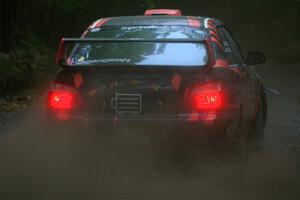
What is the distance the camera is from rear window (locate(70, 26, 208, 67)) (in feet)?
21.5

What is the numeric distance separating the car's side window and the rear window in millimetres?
503

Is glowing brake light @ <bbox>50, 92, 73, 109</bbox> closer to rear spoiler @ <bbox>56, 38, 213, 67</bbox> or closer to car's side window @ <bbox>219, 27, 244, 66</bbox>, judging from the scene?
rear spoiler @ <bbox>56, 38, 213, 67</bbox>

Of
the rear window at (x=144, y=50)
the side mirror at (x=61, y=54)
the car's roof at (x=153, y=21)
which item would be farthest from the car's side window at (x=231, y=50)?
the side mirror at (x=61, y=54)

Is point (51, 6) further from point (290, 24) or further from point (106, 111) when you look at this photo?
point (106, 111)

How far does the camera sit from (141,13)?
29781mm

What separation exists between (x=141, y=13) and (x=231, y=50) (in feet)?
72.5

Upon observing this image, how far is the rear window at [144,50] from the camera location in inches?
258

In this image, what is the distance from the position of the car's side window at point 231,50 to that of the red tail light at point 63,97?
186 centimetres

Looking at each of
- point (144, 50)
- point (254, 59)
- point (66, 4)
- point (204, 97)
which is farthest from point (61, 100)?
point (66, 4)

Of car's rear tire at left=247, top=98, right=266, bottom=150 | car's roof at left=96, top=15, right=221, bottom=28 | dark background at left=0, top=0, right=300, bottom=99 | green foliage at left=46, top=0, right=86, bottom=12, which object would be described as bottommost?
dark background at left=0, top=0, right=300, bottom=99

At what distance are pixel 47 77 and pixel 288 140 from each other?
999 cm

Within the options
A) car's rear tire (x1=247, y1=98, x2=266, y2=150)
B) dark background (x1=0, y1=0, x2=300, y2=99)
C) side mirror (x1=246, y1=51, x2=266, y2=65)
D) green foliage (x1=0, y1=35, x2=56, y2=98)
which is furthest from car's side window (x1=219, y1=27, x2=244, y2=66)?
dark background (x1=0, y1=0, x2=300, y2=99)

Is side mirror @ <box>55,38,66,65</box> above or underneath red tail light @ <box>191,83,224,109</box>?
above

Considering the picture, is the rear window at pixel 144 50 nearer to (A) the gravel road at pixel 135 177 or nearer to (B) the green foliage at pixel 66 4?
(A) the gravel road at pixel 135 177
